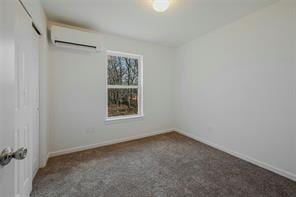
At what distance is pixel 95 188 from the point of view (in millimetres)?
1765

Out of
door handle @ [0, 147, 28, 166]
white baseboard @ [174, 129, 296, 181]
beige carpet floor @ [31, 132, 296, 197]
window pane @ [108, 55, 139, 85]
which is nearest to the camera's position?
door handle @ [0, 147, 28, 166]

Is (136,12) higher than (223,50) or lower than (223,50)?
higher

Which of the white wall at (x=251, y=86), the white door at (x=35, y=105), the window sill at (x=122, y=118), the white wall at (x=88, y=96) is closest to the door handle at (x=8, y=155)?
the white door at (x=35, y=105)

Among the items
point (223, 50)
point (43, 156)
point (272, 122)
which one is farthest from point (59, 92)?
point (272, 122)

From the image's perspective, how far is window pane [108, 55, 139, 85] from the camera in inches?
128

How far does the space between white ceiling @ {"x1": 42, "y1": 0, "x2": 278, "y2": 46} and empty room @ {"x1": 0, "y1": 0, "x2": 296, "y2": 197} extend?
0.02 metres

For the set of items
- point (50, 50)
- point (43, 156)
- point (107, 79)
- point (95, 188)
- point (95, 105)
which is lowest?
point (95, 188)

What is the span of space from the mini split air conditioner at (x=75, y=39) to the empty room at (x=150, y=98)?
0.02 meters

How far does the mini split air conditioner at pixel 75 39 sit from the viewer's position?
2400mm

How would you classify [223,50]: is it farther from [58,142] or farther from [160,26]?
[58,142]

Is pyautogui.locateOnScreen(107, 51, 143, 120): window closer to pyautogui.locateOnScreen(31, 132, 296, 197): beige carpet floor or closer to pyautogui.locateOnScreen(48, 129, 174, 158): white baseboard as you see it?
pyautogui.locateOnScreen(48, 129, 174, 158): white baseboard

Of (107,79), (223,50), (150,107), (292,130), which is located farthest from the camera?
(150,107)

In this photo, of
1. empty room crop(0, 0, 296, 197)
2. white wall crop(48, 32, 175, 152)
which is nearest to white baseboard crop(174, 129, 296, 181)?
empty room crop(0, 0, 296, 197)

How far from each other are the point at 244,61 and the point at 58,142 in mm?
3602
